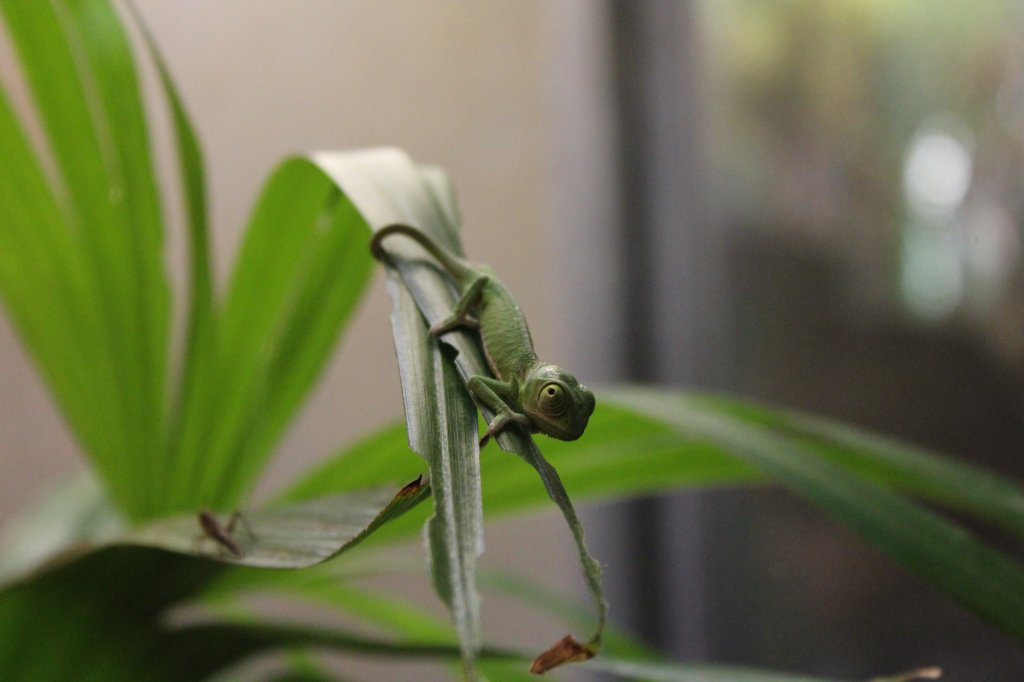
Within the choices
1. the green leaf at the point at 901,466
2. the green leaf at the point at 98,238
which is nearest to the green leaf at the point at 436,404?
the green leaf at the point at 98,238

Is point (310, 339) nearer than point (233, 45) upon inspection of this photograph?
Yes

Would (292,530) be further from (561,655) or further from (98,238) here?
(98,238)

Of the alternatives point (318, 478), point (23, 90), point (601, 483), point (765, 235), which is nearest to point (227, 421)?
point (318, 478)

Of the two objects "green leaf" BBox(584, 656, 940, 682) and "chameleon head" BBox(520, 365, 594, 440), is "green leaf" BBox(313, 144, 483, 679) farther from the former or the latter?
"green leaf" BBox(584, 656, 940, 682)

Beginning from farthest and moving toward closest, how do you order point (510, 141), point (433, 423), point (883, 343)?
point (510, 141) < point (883, 343) < point (433, 423)

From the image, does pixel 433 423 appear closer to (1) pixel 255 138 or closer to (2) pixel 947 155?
(2) pixel 947 155

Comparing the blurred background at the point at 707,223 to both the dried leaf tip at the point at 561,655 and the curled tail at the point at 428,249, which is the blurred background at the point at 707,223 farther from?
the dried leaf tip at the point at 561,655

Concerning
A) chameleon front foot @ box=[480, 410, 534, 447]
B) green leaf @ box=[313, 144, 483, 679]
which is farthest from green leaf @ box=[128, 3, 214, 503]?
chameleon front foot @ box=[480, 410, 534, 447]
